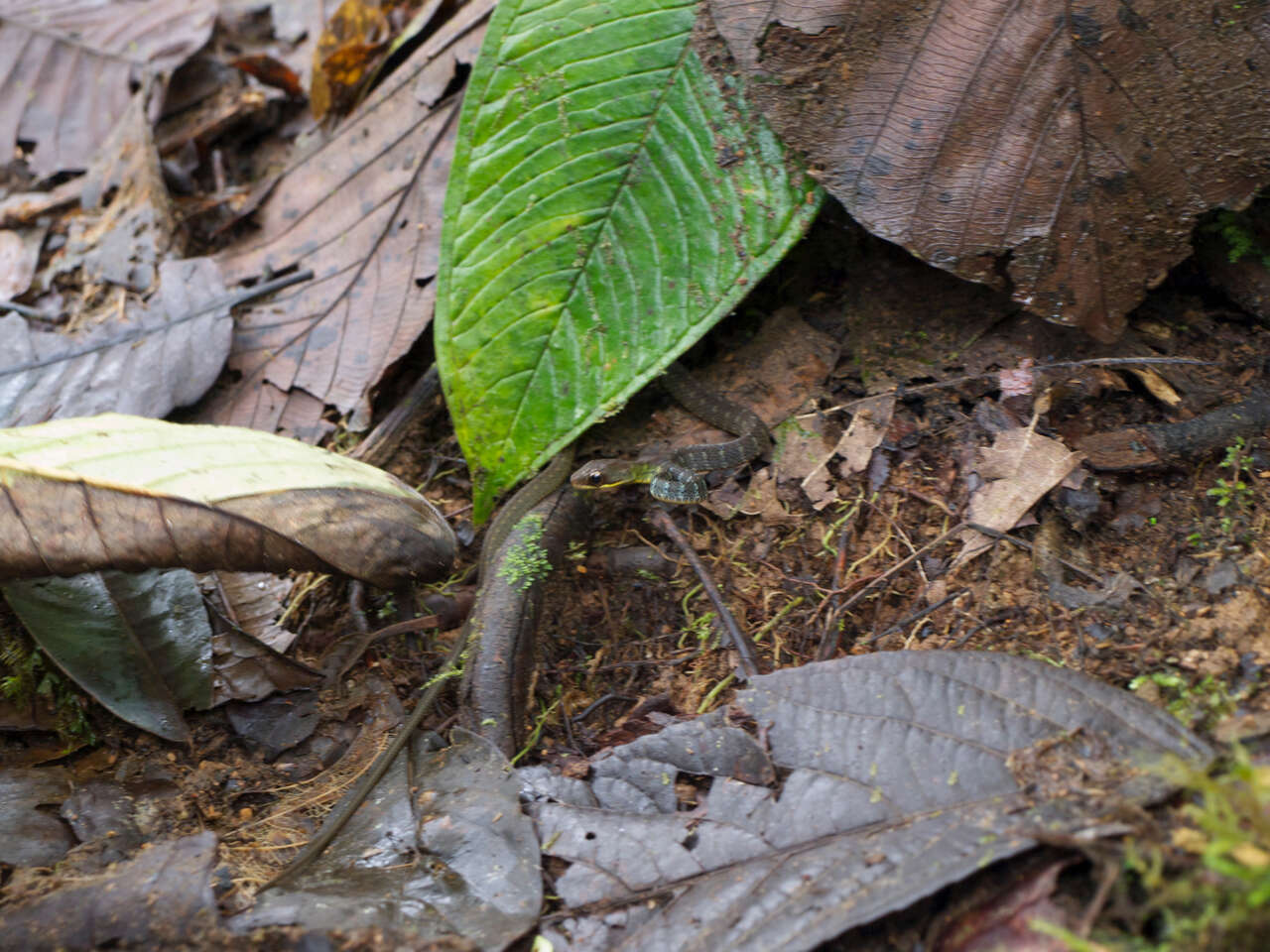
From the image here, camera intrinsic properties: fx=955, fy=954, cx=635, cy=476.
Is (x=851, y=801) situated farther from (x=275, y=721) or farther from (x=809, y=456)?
(x=275, y=721)

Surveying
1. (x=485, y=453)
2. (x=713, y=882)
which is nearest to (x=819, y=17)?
(x=485, y=453)

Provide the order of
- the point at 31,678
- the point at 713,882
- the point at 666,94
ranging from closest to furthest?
the point at 713,882 < the point at 31,678 < the point at 666,94

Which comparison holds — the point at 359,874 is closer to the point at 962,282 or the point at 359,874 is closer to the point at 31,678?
the point at 31,678

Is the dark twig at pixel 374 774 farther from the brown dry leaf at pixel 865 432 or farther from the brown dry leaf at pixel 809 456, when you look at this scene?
the brown dry leaf at pixel 865 432

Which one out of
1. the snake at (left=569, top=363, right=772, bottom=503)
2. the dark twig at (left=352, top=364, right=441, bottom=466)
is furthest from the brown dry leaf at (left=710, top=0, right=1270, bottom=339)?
the dark twig at (left=352, top=364, right=441, bottom=466)

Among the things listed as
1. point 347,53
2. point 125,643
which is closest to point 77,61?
point 347,53

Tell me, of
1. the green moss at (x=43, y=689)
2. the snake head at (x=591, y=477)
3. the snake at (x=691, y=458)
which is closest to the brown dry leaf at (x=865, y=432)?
the snake at (x=691, y=458)

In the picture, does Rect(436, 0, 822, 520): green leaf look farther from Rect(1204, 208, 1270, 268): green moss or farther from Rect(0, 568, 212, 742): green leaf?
Rect(1204, 208, 1270, 268): green moss
